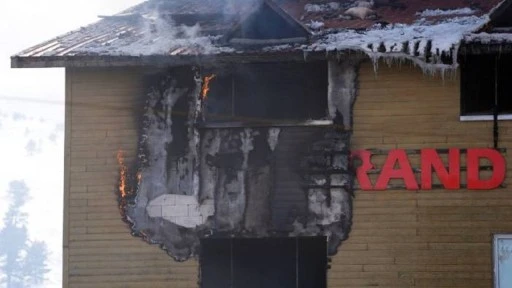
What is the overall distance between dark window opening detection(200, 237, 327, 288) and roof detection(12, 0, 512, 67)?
2967mm

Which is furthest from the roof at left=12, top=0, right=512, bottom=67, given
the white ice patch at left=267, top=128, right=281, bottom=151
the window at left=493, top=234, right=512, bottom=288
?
the window at left=493, top=234, right=512, bottom=288

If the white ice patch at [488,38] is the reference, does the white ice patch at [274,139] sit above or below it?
below

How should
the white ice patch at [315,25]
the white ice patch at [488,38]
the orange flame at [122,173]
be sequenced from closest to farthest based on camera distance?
the white ice patch at [488,38] → the orange flame at [122,173] → the white ice patch at [315,25]

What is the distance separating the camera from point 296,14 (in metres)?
16.1

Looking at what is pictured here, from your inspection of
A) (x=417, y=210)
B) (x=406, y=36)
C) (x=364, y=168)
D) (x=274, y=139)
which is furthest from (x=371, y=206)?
(x=406, y=36)

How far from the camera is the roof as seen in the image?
13414mm

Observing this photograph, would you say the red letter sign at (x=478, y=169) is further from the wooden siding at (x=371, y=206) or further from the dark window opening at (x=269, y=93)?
the dark window opening at (x=269, y=93)

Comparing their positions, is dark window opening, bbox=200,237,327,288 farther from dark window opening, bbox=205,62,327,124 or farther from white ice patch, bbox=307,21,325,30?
white ice patch, bbox=307,21,325,30

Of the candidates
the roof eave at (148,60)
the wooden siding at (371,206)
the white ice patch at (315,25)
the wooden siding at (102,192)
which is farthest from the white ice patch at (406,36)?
the wooden siding at (102,192)

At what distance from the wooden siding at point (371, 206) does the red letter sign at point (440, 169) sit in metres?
0.13

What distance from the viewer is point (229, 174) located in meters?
14.1

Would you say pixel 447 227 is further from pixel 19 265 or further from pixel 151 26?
pixel 19 265

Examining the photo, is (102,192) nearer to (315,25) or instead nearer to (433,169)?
(315,25)

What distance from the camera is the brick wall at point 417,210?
524 inches
